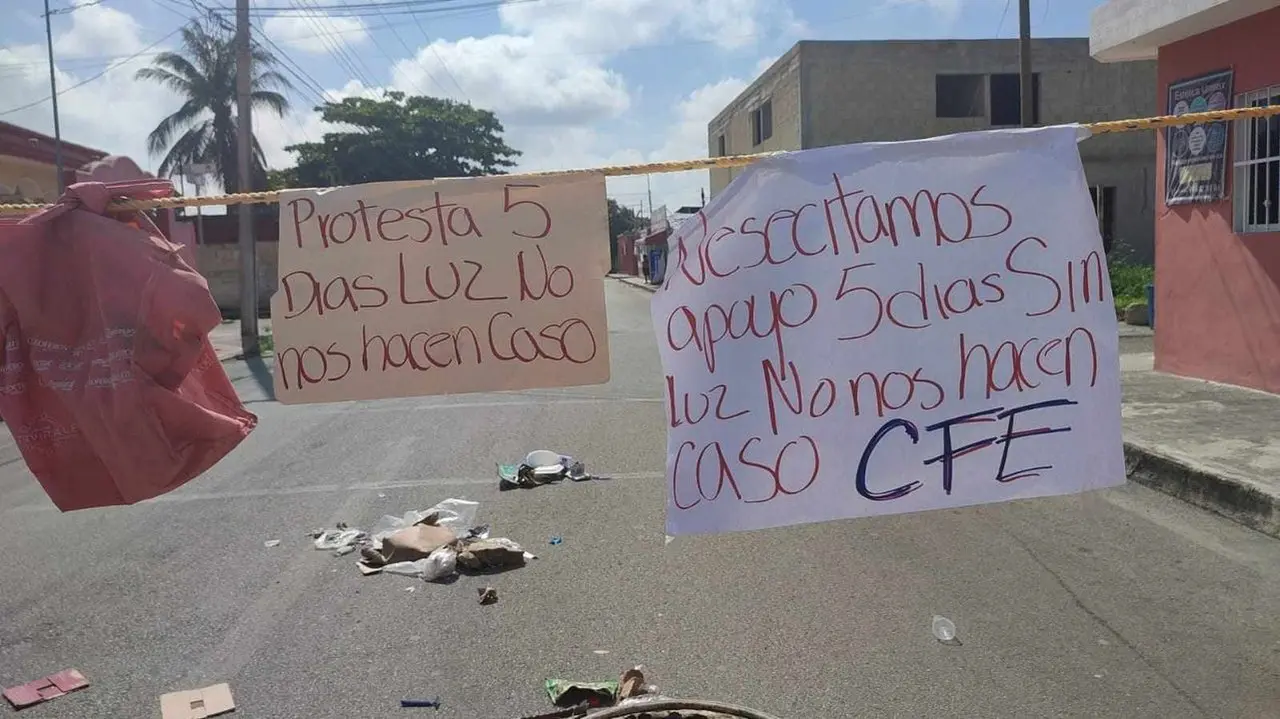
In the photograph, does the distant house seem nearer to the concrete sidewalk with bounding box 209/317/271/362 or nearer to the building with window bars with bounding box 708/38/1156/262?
the concrete sidewalk with bounding box 209/317/271/362

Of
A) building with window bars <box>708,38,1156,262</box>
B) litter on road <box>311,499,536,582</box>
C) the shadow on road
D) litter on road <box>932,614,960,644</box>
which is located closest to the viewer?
litter on road <box>932,614,960,644</box>

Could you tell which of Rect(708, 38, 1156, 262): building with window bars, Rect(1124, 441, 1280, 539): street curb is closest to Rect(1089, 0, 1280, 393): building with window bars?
Rect(1124, 441, 1280, 539): street curb

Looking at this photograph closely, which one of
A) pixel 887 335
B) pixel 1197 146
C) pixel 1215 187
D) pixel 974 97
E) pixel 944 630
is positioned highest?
pixel 974 97

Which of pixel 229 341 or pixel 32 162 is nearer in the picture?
pixel 229 341

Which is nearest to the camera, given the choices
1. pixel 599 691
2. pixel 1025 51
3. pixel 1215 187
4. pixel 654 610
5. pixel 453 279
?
pixel 453 279

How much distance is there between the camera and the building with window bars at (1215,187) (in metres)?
9.23

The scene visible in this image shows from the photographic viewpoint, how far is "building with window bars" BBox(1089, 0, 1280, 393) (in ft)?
30.3

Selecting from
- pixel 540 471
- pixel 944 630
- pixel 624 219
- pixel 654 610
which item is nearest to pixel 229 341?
pixel 540 471

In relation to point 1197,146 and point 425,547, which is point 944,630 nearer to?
point 425,547

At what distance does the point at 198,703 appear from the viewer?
149 inches

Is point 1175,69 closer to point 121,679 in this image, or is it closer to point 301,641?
point 301,641

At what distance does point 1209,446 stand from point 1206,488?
0.96 metres

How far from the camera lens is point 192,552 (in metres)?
5.82

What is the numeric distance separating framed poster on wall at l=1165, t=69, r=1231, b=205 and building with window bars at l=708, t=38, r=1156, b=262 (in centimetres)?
1698
